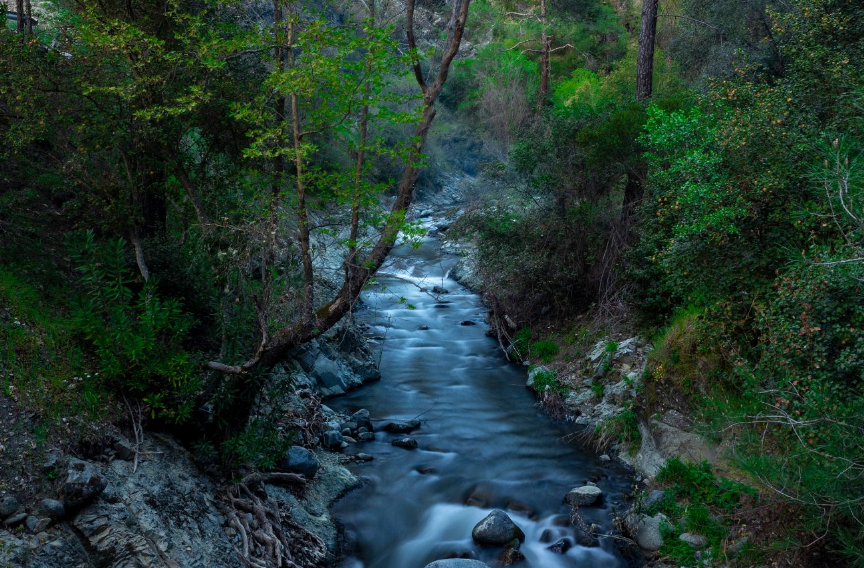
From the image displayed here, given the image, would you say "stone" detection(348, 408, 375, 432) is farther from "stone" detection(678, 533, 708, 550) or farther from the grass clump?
"stone" detection(678, 533, 708, 550)

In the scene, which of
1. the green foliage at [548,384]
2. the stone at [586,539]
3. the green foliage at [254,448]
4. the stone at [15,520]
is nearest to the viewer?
the stone at [15,520]

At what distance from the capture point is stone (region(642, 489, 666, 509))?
8430mm

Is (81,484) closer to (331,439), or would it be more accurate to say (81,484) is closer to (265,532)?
(265,532)

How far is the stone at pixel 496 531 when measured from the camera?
27.3 feet

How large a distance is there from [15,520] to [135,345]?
207cm

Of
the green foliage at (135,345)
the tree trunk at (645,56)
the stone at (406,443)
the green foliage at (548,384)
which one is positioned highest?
the tree trunk at (645,56)

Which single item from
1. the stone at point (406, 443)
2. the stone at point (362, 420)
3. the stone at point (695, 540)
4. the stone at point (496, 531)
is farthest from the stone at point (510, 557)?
the stone at point (362, 420)

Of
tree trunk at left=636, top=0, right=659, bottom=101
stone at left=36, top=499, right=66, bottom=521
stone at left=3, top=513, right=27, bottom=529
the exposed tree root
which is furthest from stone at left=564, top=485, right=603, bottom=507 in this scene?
tree trunk at left=636, top=0, right=659, bottom=101

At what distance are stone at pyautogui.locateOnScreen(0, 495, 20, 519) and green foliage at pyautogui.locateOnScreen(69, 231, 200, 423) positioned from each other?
1701mm

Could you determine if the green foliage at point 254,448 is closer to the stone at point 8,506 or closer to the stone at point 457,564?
the stone at point 8,506

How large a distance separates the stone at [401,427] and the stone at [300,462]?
2681 millimetres

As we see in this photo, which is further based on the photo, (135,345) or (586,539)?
(586,539)

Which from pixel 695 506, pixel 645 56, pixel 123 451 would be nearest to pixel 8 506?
pixel 123 451

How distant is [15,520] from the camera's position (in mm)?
5059
